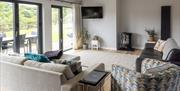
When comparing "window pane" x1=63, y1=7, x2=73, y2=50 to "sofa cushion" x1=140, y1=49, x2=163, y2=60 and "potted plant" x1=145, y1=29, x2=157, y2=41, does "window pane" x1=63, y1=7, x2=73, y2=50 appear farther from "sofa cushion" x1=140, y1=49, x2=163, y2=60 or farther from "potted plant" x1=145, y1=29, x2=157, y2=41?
"sofa cushion" x1=140, y1=49, x2=163, y2=60

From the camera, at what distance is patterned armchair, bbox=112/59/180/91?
2.35m

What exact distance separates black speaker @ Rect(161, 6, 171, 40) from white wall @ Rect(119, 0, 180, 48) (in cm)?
22

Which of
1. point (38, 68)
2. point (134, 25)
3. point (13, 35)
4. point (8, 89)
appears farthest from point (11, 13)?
point (134, 25)

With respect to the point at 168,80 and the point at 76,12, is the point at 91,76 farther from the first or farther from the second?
the point at 76,12

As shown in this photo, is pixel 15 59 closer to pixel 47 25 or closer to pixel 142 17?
pixel 47 25

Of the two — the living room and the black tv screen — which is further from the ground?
the black tv screen

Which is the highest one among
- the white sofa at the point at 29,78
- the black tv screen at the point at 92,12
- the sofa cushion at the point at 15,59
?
the black tv screen at the point at 92,12

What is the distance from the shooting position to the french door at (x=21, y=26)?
16.8ft

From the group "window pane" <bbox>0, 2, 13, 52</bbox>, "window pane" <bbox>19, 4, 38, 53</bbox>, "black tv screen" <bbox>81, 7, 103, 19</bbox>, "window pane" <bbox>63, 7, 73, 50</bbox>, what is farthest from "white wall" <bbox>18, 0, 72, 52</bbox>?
"black tv screen" <bbox>81, 7, 103, 19</bbox>

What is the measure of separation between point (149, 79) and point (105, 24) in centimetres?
637

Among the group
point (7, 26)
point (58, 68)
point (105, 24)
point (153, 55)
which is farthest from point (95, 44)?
point (58, 68)

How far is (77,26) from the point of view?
8.48 meters

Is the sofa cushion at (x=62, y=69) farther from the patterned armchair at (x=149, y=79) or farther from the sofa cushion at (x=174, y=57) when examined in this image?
the sofa cushion at (x=174, y=57)

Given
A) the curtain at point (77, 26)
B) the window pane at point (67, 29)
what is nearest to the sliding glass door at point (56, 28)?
the window pane at point (67, 29)
